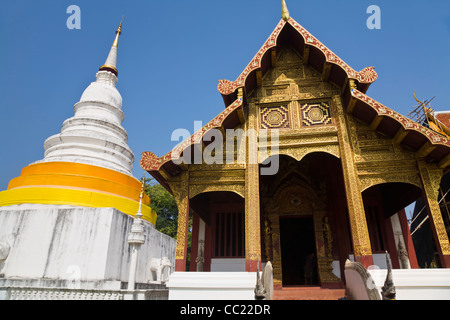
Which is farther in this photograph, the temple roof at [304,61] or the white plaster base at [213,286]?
the temple roof at [304,61]

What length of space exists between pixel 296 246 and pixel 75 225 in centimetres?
796

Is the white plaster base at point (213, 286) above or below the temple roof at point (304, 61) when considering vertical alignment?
below

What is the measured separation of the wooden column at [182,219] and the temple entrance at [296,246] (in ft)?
14.3

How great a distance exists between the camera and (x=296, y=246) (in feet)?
35.8

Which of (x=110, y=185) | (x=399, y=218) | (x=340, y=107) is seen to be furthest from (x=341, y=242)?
(x=110, y=185)

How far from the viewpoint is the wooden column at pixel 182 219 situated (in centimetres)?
677

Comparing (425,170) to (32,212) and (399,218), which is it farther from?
(32,212)

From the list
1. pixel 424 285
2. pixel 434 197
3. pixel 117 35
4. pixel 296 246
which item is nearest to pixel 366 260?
pixel 424 285

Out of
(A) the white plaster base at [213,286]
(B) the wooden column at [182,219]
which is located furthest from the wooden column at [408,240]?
(B) the wooden column at [182,219]

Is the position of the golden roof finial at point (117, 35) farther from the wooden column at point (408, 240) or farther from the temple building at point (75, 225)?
the wooden column at point (408, 240)

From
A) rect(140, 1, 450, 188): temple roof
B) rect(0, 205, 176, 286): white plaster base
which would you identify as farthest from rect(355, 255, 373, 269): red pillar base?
rect(0, 205, 176, 286): white plaster base

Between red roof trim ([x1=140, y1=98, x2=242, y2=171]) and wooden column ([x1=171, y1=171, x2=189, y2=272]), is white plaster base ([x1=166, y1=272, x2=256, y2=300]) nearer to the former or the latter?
wooden column ([x1=171, y1=171, x2=189, y2=272])

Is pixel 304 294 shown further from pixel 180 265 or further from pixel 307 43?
pixel 307 43

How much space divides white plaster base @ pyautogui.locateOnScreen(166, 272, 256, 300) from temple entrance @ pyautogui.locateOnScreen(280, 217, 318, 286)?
177 inches
